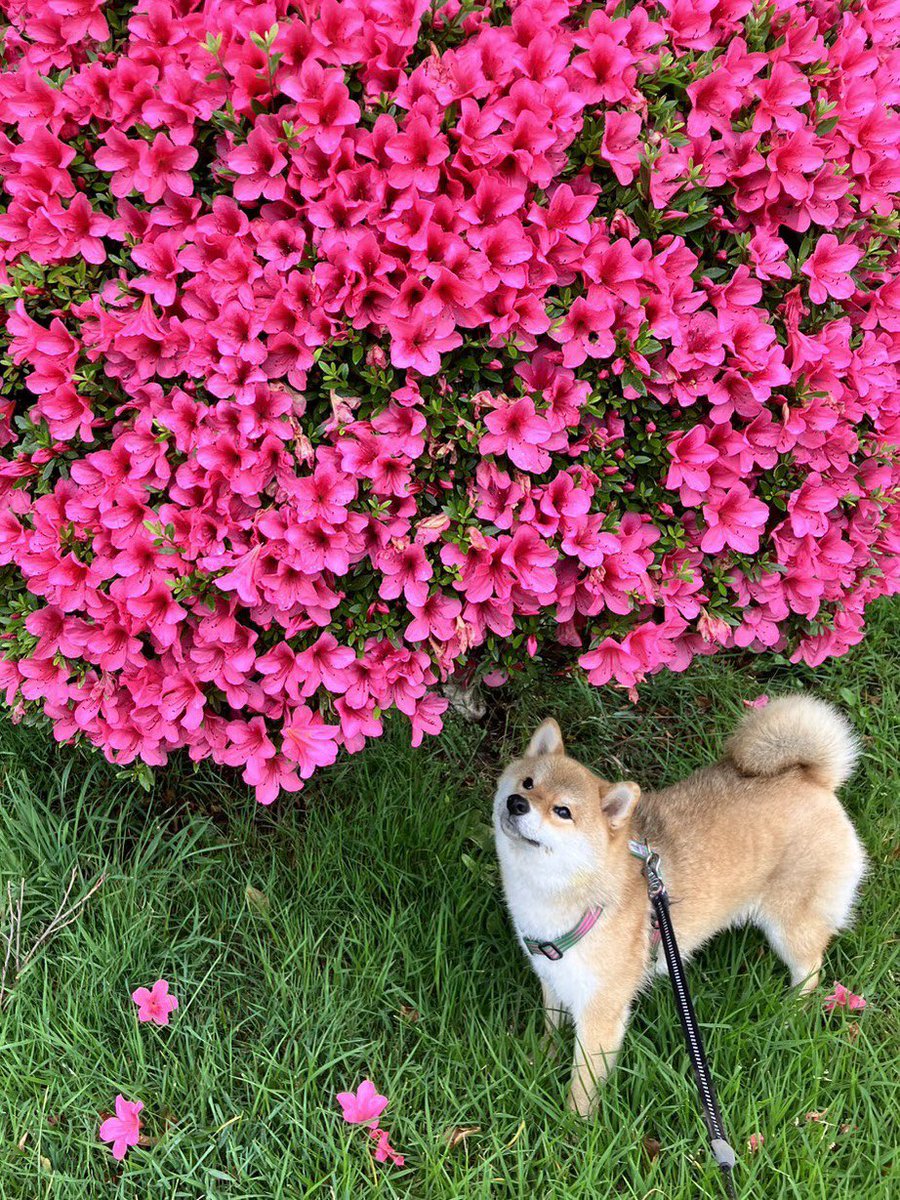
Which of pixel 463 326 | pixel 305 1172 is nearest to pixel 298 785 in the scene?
pixel 305 1172

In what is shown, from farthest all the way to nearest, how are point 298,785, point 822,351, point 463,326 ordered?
1. point 298,785
2. point 822,351
3. point 463,326

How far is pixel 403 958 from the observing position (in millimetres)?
3258

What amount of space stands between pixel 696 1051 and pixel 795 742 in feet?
3.24

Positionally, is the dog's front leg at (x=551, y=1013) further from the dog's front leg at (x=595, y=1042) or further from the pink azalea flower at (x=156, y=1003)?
the pink azalea flower at (x=156, y=1003)

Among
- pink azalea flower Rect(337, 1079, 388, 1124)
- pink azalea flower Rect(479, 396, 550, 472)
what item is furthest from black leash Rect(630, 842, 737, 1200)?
pink azalea flower Rect(479, 396, 550, 472)

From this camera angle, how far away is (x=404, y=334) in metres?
2.45

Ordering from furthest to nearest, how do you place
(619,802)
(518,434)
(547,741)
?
(547,741) < (619,802) < (518,434)

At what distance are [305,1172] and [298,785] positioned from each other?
982 millimetres

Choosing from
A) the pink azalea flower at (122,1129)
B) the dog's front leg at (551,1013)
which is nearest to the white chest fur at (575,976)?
the dog's front leg at (551,1013)

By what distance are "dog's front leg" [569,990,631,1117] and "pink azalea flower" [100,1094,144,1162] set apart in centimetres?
114

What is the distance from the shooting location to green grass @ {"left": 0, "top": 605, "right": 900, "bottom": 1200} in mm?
2754

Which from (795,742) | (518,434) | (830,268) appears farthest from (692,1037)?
(830,268)

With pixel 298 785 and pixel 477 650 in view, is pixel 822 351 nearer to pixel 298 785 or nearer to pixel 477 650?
pixel 477 650

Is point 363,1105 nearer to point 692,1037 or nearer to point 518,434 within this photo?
point 692,1037
